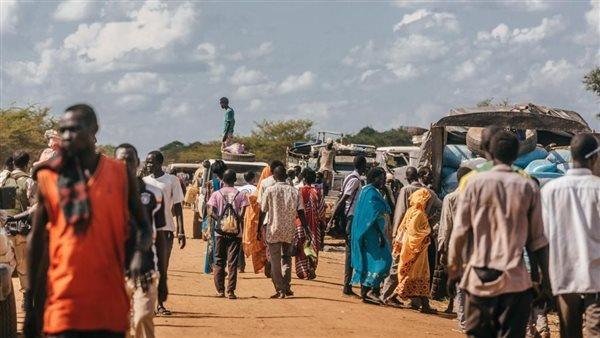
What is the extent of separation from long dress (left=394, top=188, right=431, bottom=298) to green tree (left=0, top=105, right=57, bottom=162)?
51826mm

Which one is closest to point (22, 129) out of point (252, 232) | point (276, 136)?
point (276, 136)

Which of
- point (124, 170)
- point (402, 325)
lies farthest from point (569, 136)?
point (124, 170)

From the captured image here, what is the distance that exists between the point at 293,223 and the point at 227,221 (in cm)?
→ 102

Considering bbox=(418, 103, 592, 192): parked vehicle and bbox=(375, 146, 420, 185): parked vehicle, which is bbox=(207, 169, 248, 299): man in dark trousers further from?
bbox=(375, 146, 420, 185): parked vehicle

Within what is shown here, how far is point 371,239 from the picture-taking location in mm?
15188

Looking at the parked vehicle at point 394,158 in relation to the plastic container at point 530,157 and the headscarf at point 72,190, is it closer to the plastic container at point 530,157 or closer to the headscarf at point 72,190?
the plastic container at point 530,157

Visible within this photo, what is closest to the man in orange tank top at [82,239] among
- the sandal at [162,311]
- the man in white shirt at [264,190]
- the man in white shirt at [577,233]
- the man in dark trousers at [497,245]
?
the man in dark trousers at [497,245]

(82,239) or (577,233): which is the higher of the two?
(82,239)

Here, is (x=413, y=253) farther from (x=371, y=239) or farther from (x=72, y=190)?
(x=72, y=190)

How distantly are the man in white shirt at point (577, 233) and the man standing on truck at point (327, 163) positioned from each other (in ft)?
65.0

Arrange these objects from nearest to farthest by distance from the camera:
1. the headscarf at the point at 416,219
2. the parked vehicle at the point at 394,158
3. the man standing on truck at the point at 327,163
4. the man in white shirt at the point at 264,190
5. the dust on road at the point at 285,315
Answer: the dust on road at the point at 285,315 < the headscarf at the point at 416,219 < the man in white shirt at the point at 264,190 < the parked vehicle at the point at 394,158 < the man standing on truck at the point at 327,163

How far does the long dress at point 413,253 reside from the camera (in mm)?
14562

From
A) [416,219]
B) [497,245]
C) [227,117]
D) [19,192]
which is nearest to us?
[497,245]

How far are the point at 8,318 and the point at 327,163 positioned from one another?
19.5 metres
